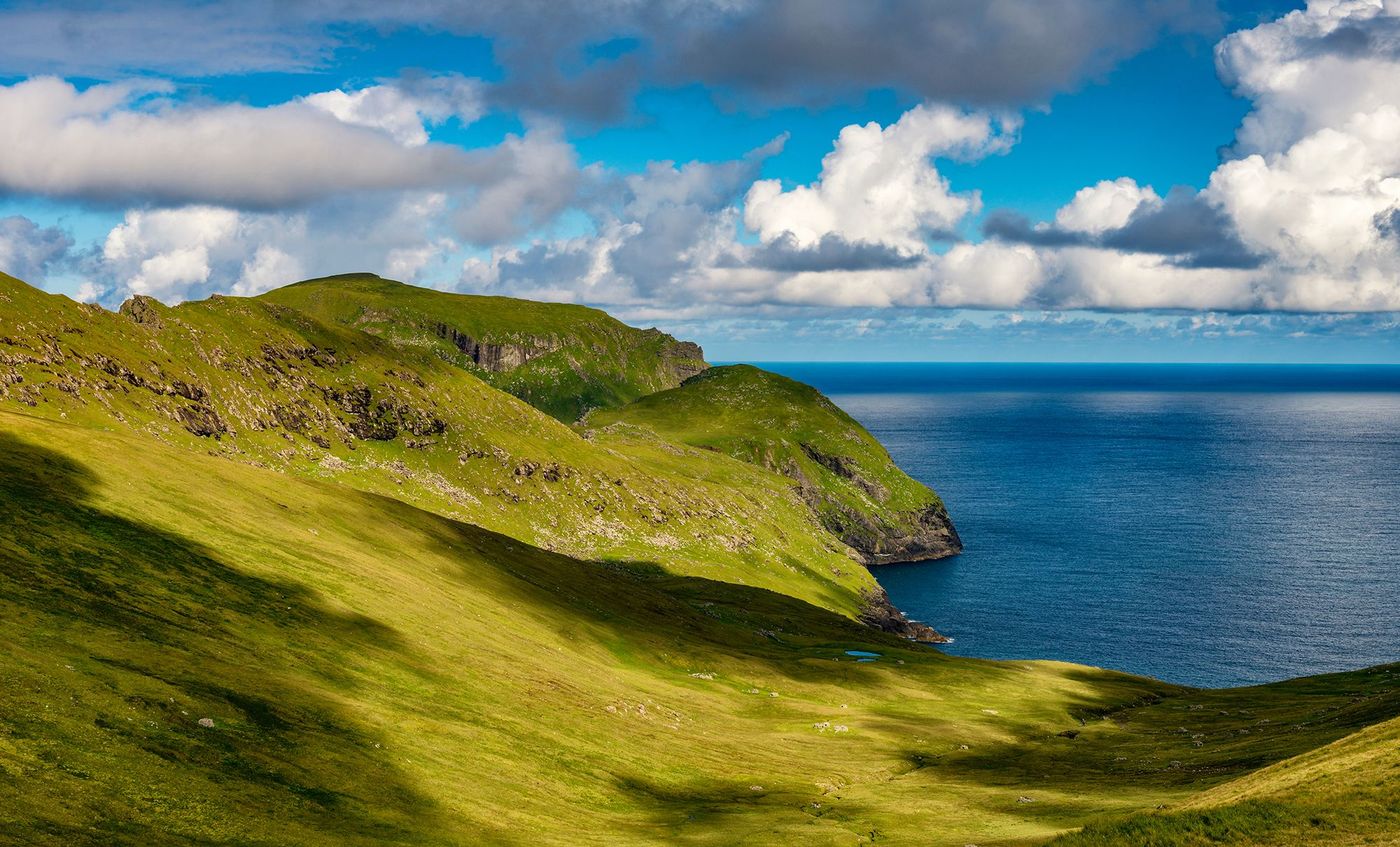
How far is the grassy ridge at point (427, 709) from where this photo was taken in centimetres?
4200

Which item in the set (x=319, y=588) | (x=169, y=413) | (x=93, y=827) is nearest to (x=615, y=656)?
(x=319, y=588)

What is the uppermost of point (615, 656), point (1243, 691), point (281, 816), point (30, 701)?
point (30, 701)

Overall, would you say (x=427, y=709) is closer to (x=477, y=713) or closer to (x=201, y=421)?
(x=477, y=713)

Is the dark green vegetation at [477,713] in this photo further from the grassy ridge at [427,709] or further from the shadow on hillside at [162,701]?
the grassy ridge at [427,709]

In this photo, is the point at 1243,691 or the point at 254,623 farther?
the point at 1243,691

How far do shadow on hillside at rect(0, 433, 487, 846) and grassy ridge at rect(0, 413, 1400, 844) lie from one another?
0.62 feet

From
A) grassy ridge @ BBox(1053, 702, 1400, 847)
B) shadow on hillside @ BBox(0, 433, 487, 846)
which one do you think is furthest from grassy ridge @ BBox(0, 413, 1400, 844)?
grassy ridge @ BBox(1053, 702, 1400, 847)

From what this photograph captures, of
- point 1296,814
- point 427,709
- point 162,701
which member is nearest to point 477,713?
point 427,709

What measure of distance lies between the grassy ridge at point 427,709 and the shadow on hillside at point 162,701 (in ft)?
0.62

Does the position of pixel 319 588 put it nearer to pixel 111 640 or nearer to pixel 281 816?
pixel 111 640

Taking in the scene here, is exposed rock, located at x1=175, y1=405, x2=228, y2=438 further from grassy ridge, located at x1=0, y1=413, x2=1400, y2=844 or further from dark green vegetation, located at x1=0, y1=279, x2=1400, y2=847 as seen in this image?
grassy ridge, located at x1=0, y1=413, x2=1400, y2=844

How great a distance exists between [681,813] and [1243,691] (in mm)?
104055

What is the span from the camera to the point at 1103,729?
108 meters

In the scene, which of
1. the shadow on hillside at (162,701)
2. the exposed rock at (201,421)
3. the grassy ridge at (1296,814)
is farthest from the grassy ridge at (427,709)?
the exposed rock at (201,421)
